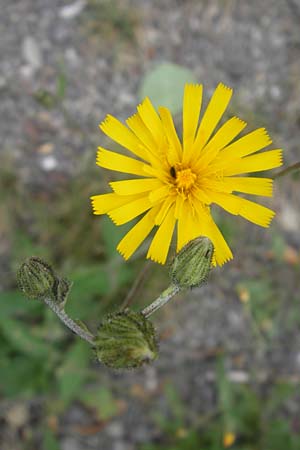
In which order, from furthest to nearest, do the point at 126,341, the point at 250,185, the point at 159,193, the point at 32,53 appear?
the point at 32,53 < the point at 250,185 < the point at 159,193 < the point at 126,341

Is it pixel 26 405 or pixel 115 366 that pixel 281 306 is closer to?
pixel 26 405

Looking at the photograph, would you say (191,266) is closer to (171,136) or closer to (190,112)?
(171,136)

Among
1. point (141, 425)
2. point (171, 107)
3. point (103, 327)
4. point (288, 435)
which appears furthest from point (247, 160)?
point (141, 425)

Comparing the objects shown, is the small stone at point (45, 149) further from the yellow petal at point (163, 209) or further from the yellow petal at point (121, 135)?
the yellow petal at point (163, 209)

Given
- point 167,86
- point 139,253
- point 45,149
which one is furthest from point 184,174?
point 45,149

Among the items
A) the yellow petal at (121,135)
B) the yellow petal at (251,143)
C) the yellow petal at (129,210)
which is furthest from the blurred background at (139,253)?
the yellow petal at (251,143)
